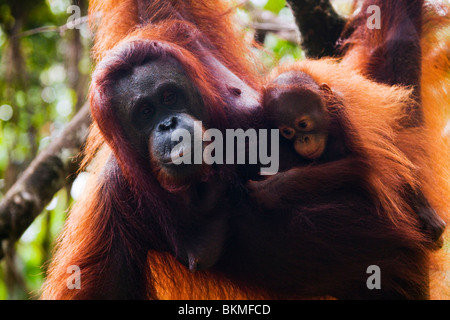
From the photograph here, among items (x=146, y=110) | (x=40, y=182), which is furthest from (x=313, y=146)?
(x=40, y=182)

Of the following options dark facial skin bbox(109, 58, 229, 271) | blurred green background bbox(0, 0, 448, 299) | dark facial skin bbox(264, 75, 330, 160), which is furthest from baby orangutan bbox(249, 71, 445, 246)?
blurred green background bbox(0, 0, 448, 299)

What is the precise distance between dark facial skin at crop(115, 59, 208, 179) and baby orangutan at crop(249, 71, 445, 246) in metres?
0.40

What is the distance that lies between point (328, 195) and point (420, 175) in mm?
639

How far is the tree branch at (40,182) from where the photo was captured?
3.43 m

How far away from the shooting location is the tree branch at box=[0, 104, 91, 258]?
3426 mm

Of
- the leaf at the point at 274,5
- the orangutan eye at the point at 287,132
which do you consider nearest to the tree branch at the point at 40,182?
the orangutan eye at the point at 287,132

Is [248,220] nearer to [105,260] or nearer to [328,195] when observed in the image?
[328,195]

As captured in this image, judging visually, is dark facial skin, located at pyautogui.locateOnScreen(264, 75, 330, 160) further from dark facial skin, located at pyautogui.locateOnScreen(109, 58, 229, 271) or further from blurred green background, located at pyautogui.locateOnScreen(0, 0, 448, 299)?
blurred green background, located at pyautogui.locateOnScreen(0, 0, 448, 299)

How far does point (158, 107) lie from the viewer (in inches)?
91.4

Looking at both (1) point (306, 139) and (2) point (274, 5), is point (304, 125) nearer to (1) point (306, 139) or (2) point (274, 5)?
(1) point (306, 139)

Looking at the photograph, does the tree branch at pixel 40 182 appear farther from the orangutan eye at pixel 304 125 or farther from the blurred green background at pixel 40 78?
the orangutan eye at pixel 304 125

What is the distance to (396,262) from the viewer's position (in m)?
2.49

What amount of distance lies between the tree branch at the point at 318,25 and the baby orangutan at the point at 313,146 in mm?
1313
